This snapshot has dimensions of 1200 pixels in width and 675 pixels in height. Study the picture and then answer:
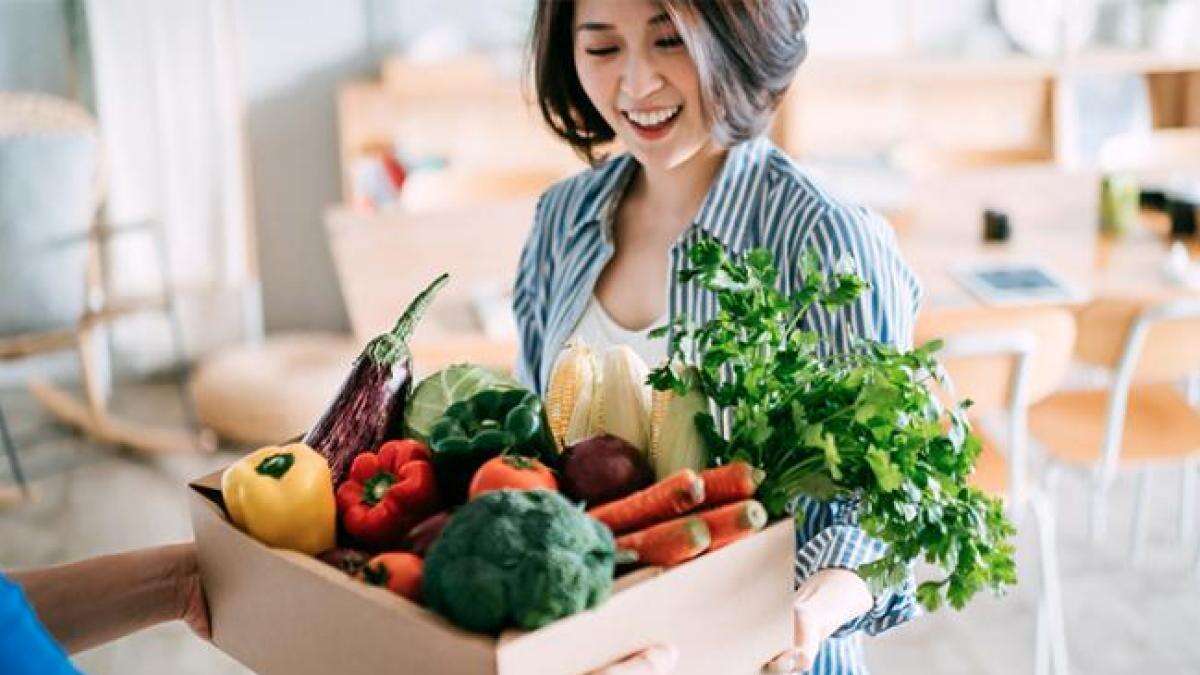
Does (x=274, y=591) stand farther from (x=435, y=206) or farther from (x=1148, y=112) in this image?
(x=1148, y=112)

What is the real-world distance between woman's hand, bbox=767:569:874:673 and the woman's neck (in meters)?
0.50

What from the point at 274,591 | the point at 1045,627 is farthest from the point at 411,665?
the point at 1045,627

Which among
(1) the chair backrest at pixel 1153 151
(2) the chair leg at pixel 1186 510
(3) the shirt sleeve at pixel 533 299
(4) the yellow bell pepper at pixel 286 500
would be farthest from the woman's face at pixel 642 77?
(1) the chair backrest at pixel 1153 151

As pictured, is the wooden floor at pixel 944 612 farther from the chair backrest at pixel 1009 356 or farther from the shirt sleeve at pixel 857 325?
the shirt sleeve at pixel 857 325

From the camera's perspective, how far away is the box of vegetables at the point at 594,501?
876 millimetres

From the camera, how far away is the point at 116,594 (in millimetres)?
1227

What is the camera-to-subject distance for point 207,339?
485cm

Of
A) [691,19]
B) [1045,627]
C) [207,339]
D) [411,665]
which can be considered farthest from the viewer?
[207,339]

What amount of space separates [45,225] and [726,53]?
298cm

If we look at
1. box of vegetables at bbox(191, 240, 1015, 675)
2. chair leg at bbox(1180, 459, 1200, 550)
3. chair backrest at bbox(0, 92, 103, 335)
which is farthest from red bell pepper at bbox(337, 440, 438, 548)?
chair backrest at bbox(0, 92, 103, 335)

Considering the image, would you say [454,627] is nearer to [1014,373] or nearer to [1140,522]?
[1014,373]

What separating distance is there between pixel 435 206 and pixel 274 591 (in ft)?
9.85

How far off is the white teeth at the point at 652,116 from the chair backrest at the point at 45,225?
2.87 metres

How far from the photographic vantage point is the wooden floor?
2994mm
